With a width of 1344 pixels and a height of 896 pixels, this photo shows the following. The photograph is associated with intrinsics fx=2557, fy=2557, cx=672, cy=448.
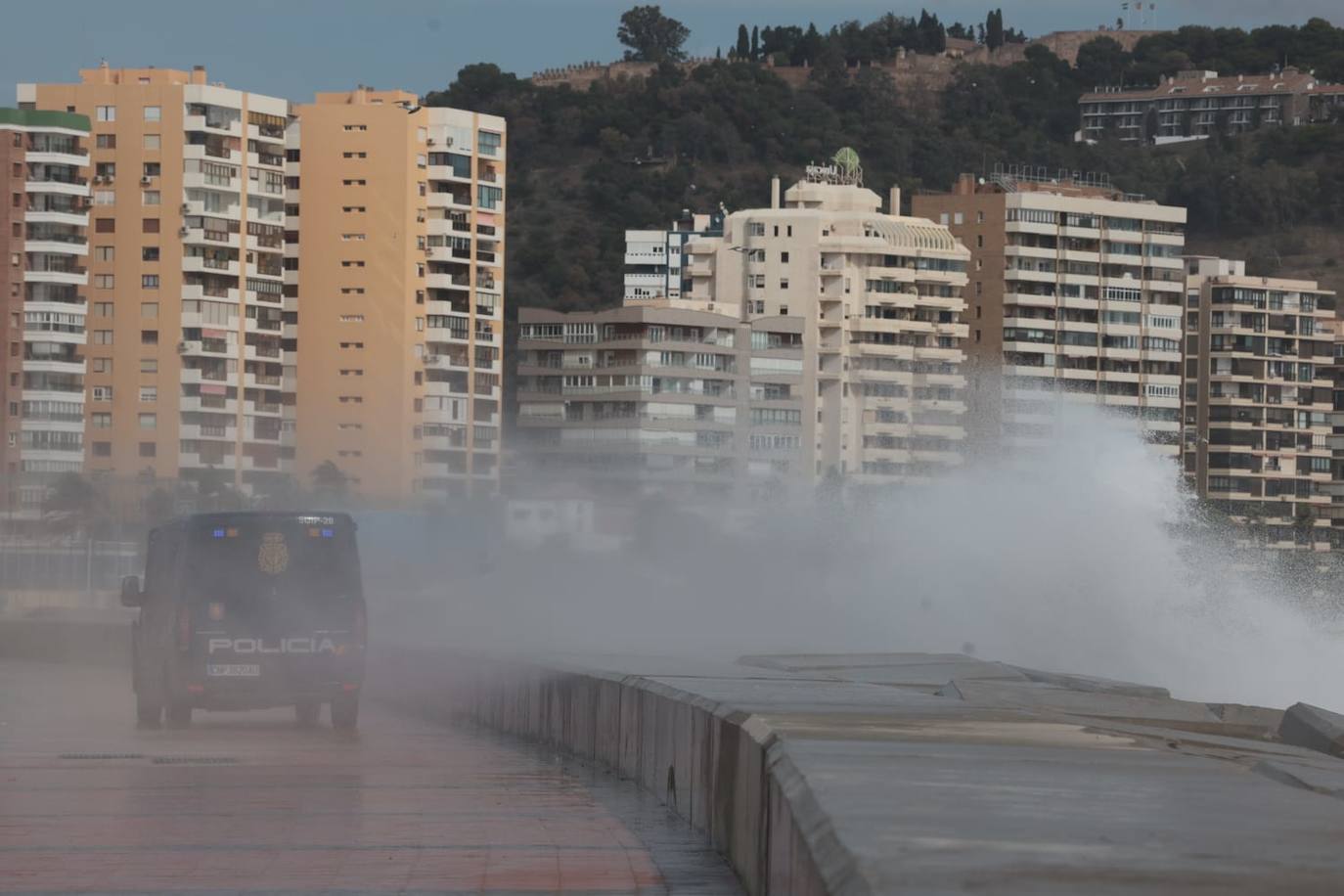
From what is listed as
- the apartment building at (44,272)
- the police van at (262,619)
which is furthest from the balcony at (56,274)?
the police van at (262,619)

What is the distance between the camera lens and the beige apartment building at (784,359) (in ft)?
539

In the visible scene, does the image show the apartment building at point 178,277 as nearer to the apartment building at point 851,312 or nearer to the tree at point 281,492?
the tree at point 281,492

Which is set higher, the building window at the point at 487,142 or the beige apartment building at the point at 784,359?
the building window at the point at 487,142

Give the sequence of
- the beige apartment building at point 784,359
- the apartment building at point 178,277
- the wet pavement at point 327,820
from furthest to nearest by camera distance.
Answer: the beige apartment building at point 784,359, the apartment building at point 178,277, the wet pavement at point 327,820

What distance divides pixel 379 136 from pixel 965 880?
14822cm

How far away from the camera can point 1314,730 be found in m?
16.2

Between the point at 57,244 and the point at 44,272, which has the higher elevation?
the point at 57,244

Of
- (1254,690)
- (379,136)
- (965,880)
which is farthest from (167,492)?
(965,880)

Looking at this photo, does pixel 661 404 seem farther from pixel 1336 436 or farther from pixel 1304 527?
pixel 1336 436

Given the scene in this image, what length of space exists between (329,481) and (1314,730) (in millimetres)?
126042

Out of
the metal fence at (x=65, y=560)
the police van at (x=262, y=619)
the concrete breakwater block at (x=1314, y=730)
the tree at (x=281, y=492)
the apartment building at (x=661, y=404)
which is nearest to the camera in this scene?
the concrete breakwater block at (x=1314, y=730)

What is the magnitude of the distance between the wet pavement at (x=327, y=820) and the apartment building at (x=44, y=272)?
406 ft

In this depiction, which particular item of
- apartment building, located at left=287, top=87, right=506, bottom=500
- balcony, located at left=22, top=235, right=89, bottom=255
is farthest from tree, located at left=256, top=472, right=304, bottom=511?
balcony, located at left=22, top=235, right=89, bottom=255

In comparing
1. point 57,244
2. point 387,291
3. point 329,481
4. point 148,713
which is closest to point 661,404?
point 387,291
